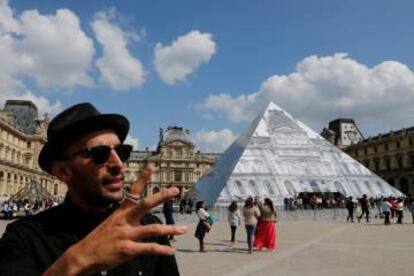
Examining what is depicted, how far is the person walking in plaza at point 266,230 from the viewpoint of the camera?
10664 mm

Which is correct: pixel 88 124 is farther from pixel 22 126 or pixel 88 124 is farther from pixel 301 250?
pixel 22 126

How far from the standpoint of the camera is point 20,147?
192ft

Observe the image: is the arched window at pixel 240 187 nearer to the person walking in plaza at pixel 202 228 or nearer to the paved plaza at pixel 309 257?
the paved plaza at pixel 309 257

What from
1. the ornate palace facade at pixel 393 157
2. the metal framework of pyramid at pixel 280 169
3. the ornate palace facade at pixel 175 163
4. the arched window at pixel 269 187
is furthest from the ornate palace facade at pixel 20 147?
the ornate palace facade at pixel 393 157

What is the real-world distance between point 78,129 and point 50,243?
1.43 feet

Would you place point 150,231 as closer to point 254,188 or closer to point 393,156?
point 254,188

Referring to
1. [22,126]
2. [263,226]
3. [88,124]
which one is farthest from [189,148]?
[88,124]

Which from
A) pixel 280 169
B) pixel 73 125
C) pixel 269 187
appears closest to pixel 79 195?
pixel 73 125

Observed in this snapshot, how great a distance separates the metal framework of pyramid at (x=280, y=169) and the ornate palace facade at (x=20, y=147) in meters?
27.7

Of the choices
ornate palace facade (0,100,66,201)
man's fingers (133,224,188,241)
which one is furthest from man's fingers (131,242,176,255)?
ornate palace facade (0,100,66,201)

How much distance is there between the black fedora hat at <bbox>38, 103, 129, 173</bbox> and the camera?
5.49 feet

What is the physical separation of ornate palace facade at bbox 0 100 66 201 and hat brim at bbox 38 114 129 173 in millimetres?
48930

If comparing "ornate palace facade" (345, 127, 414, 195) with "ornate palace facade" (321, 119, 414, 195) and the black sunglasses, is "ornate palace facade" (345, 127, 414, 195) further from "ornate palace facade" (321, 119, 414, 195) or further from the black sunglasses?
the black sunglasses

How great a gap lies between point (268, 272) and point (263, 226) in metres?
3.97
